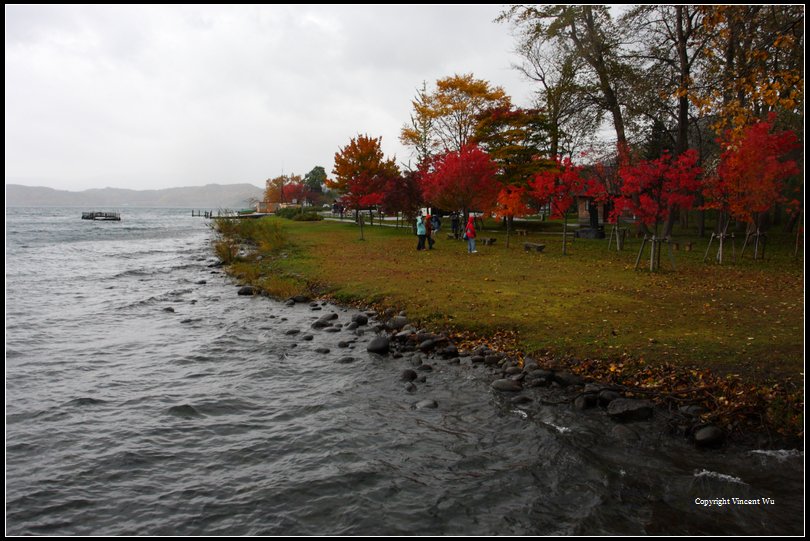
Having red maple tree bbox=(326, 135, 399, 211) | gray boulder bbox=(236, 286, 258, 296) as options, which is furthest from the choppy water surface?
red maple tree bbox=(326, 135, 399, 211)

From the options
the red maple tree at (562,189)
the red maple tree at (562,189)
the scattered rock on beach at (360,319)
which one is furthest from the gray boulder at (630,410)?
the red maple tree at (562,189)

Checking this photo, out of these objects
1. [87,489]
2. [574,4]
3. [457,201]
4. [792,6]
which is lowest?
[87,489]

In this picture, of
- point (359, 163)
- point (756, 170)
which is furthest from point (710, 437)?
point (359, 163)

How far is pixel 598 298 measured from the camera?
1430cm

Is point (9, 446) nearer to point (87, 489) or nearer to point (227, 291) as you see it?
point (87, 489)

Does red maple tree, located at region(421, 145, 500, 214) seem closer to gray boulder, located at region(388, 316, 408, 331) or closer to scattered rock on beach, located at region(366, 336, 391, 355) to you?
gray boulder, located at region(388, 316, 408, 331)

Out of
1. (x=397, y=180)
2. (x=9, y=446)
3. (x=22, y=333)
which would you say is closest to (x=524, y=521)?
(x=9, y=446)

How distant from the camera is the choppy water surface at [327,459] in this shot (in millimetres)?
5695

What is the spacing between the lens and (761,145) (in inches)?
769

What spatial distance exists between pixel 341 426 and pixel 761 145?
19.4m

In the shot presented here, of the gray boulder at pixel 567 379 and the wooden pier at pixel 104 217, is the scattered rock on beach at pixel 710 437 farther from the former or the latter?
the wooden pier at pixel 104 217

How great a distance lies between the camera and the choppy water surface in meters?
5.70

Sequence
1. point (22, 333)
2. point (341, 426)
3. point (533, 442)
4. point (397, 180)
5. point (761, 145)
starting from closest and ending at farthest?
point (533, 442) < point (341, 426) < point (22, 333) < point (761, 145) < point (397, 180)

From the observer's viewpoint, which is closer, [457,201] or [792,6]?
[792,6]
